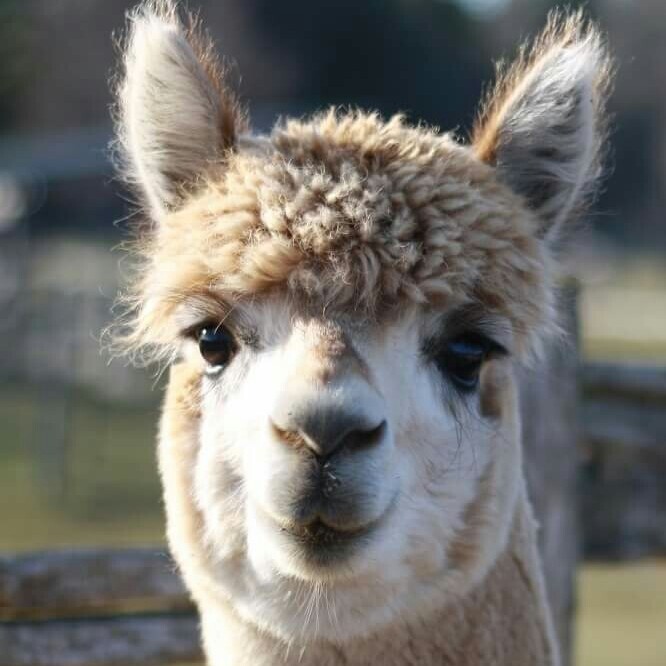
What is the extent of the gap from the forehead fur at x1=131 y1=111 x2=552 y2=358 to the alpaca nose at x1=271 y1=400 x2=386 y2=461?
37 cm

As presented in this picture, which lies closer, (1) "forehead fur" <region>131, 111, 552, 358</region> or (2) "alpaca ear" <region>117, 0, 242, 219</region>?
(1) "forehead fur" <region>131, 111, 552, 358</region>

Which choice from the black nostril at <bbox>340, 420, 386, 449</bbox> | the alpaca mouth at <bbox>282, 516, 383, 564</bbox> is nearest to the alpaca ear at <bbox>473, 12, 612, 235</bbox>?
the black nostril at <bbox>340, 420, 386, 449</bbox>

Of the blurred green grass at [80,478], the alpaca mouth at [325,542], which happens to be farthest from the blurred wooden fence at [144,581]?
the blurred green grass at [80,478]

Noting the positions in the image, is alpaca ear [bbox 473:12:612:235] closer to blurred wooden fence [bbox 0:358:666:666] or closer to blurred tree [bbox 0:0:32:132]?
blurred wooden fence [bbox 0:358:666:666]

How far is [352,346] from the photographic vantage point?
3141mm

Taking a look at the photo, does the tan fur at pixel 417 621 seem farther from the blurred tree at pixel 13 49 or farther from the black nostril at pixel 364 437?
the blurred tree at pixel 13 49

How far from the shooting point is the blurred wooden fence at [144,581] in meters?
4.20

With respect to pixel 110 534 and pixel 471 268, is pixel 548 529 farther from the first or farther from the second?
pixel 110 534

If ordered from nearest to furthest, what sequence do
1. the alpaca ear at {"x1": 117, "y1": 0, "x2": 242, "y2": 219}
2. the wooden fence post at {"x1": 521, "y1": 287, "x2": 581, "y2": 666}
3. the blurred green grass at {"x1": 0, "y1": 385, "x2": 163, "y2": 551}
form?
1. the alpaca ear at {"x1": 117, "y1": 0, "x2": 242, "y2": 219}
2. the wooden fence post at {"x1": 521, "y1": 287, "x2": 581, "y2": 666}
3. the blurred green grass at {"x1": 0, "y1": 385, "x2": 163, "y2": 551}

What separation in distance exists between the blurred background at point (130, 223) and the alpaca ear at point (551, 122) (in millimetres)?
292

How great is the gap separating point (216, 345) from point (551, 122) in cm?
122

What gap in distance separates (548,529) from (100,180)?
1383 inches

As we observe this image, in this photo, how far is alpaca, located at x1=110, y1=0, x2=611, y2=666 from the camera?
10.2 feet

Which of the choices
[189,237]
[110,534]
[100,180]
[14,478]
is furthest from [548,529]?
[100,180]
